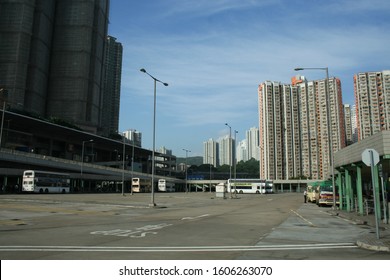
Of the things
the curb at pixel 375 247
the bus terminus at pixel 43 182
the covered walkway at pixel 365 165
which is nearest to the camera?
the curb at pixel 375 247

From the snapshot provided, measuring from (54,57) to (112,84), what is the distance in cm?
5483

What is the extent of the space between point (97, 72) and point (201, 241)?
477 feet

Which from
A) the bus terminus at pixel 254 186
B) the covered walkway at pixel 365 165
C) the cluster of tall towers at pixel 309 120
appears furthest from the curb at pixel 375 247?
the bus terminus at pixel 254 186

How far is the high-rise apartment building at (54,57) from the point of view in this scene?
401 feet

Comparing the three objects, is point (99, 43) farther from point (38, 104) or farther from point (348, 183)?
point (348, 183)

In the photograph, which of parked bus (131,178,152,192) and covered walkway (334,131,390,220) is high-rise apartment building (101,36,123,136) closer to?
parked bus (131,178,152,192)

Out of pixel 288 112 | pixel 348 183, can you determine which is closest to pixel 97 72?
pixel 288 112

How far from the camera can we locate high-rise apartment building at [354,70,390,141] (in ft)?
188

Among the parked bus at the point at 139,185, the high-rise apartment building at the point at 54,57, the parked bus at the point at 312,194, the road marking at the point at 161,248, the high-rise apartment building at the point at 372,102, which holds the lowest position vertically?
the road marking at the point at 161,248

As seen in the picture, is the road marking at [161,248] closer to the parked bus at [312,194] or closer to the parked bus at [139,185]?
the parked bus at [312,194]

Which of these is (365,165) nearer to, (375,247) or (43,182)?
(375,247)

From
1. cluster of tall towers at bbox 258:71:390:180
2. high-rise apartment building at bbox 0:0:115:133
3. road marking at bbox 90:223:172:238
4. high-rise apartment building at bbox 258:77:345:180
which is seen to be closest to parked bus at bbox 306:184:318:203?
cluster of tall towers at bbox 258:71:390:180

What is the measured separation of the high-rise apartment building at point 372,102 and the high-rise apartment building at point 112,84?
143 meters

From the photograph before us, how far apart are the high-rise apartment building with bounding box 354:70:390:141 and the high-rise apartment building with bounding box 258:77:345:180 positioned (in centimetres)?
2119
